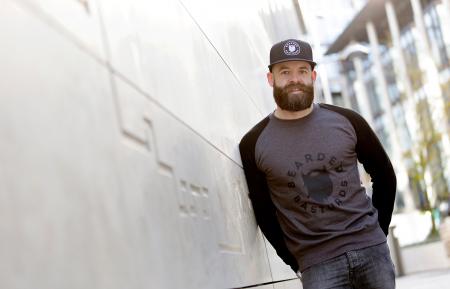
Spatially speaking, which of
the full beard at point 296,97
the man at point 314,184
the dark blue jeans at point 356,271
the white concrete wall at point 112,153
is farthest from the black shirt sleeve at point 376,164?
the white concrete wall at point 112,153

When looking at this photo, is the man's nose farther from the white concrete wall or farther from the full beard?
the white concrete wall

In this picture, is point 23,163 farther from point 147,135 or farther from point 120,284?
point 147,135

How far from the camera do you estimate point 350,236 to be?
12.3 ft

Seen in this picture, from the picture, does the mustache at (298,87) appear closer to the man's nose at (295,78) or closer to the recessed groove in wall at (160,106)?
the man's nose at (295,78)

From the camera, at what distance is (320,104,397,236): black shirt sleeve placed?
4016 millimetres

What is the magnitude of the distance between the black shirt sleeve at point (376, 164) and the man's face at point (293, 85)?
0.19 m

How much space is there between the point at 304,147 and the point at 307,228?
0.39 m

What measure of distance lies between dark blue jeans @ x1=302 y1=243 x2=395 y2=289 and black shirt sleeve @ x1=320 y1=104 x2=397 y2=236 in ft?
1.29

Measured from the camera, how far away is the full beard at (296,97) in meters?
3.93

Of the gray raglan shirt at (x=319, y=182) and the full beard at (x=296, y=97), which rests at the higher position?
the full beard at (x=296, y=97)

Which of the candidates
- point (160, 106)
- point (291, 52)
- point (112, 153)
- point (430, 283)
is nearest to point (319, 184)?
point (291, 52)

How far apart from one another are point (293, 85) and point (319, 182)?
0.49m

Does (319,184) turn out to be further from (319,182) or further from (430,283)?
(430,283)

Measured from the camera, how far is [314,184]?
384cm
